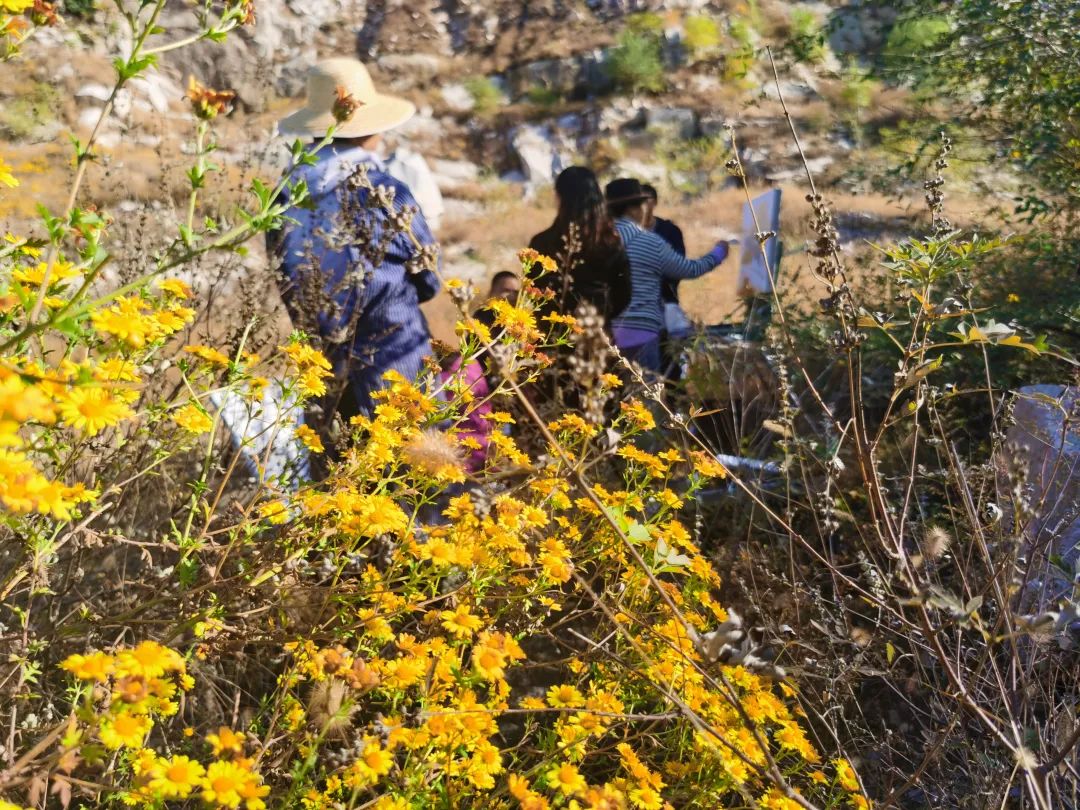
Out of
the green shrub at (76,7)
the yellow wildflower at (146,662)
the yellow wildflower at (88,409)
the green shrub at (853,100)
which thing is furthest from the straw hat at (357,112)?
the green shrub at (853,100)

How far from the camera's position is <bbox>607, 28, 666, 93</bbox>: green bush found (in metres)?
16.9

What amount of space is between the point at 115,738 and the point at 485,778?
0.57m

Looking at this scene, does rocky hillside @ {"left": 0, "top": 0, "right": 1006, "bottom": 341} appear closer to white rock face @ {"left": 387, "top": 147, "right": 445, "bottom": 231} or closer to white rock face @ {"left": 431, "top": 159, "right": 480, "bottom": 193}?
white rock face @ {"left": 431, "top": 159, "right": 480, "bottom": 193}

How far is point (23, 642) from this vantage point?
133 cm

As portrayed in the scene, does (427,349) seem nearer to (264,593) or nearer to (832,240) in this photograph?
(264,593)

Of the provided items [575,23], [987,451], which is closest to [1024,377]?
[987,451]

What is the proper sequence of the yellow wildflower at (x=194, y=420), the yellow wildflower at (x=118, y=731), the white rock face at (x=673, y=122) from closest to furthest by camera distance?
the yellow wildflower at (x=118, y=731), the yellow wildflower at (x=194, y=420), the white rock face at (x=673, y=122)

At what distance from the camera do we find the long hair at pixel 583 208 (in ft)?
10.7

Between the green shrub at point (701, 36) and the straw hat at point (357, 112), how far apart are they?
56.3 ft

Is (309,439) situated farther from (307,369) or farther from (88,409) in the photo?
(88,409)

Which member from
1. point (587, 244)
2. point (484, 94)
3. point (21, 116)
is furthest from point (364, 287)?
point (484, 94)

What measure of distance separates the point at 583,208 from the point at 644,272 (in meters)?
0.53

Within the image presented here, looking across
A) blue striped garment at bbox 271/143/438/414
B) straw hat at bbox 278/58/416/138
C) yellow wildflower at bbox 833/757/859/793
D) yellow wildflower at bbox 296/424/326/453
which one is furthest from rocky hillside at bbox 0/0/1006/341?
yellow wildflower at bbox 833/757/859/793

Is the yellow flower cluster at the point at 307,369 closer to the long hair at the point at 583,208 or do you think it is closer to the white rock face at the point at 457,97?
the long hair at the point at 583,208
